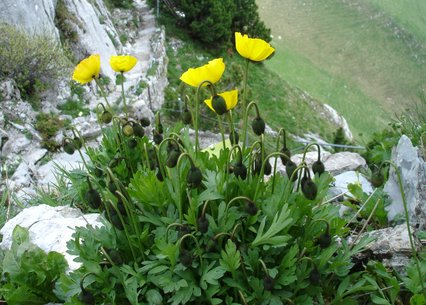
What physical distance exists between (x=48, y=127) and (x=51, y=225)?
7.32m

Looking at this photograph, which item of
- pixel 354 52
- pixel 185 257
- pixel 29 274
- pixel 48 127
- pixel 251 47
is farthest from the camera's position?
A: pixel 354 52

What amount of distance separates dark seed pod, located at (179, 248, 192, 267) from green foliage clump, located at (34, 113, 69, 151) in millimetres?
8135

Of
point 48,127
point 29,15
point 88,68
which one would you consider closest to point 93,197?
point 88,68

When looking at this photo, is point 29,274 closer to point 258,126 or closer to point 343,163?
point 258,126

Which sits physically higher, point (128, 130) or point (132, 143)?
point (128, 130)

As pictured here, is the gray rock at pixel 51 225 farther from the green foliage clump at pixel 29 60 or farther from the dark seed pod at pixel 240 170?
the green foliage clump at pixel 29 60

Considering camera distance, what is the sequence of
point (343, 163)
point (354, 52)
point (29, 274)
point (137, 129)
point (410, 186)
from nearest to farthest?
point (29, 274), point (137, 129), point (410, 186), point (343, 163), point (354, 52)

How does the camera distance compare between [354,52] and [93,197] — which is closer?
[93,197]

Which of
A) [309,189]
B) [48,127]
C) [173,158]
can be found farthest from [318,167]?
[48,127]

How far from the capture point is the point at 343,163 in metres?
4.91

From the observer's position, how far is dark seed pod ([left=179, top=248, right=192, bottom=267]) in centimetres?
204

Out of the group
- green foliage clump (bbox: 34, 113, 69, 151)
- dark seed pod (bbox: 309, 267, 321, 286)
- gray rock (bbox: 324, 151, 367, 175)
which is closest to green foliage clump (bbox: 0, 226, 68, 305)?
dark seed pod (bbox: 309, 267, 321, 286)

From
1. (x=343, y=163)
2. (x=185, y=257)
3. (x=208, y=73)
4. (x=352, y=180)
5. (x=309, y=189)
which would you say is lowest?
(x=343, y=163)

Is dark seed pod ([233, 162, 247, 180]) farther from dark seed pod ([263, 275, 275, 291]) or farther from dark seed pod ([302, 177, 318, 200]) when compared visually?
dark seed pod ([263, 275, 275, 291])
